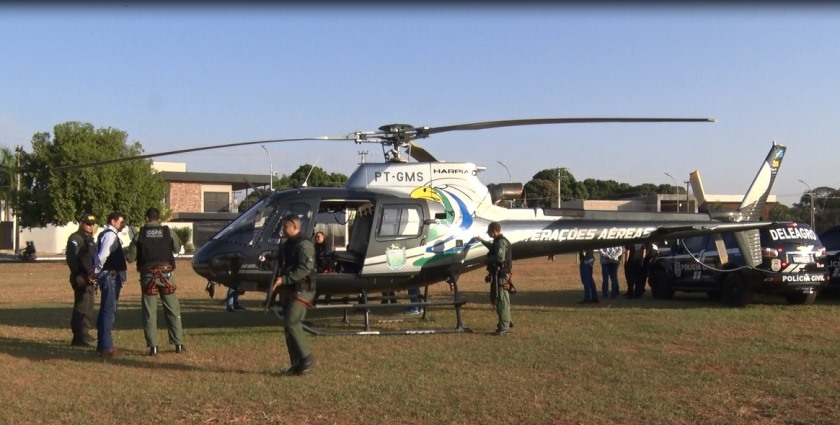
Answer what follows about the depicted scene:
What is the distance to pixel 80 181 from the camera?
3912 centimetres

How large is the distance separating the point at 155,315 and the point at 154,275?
19.1 inches

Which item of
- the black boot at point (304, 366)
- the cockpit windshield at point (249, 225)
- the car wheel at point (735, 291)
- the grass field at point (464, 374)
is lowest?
the grass field at point (464, 374)

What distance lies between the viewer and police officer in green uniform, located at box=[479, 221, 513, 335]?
1047 cm

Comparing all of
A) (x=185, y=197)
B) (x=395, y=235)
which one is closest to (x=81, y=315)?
(x=395, y=235)

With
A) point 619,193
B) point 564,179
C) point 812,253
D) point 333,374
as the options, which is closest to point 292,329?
point 333,374

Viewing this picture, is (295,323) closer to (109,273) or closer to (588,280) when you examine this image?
(109,273)

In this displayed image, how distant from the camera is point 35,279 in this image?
2500 centimetres

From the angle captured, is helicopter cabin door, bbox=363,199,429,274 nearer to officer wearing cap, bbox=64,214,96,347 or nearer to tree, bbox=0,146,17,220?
officer wearing cap, bbox=64,214,96,347

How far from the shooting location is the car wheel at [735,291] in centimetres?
1368

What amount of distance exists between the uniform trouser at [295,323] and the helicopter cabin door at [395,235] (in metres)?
3.27

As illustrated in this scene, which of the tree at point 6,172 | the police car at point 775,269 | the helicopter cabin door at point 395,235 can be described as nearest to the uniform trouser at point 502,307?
the helicopter cabin door at point 395,235

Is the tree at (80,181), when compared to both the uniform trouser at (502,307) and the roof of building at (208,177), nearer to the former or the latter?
the roof of building at (208,177)

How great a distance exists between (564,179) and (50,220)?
6310 cm

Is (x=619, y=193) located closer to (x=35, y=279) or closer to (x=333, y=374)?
(x=35, y=279)
